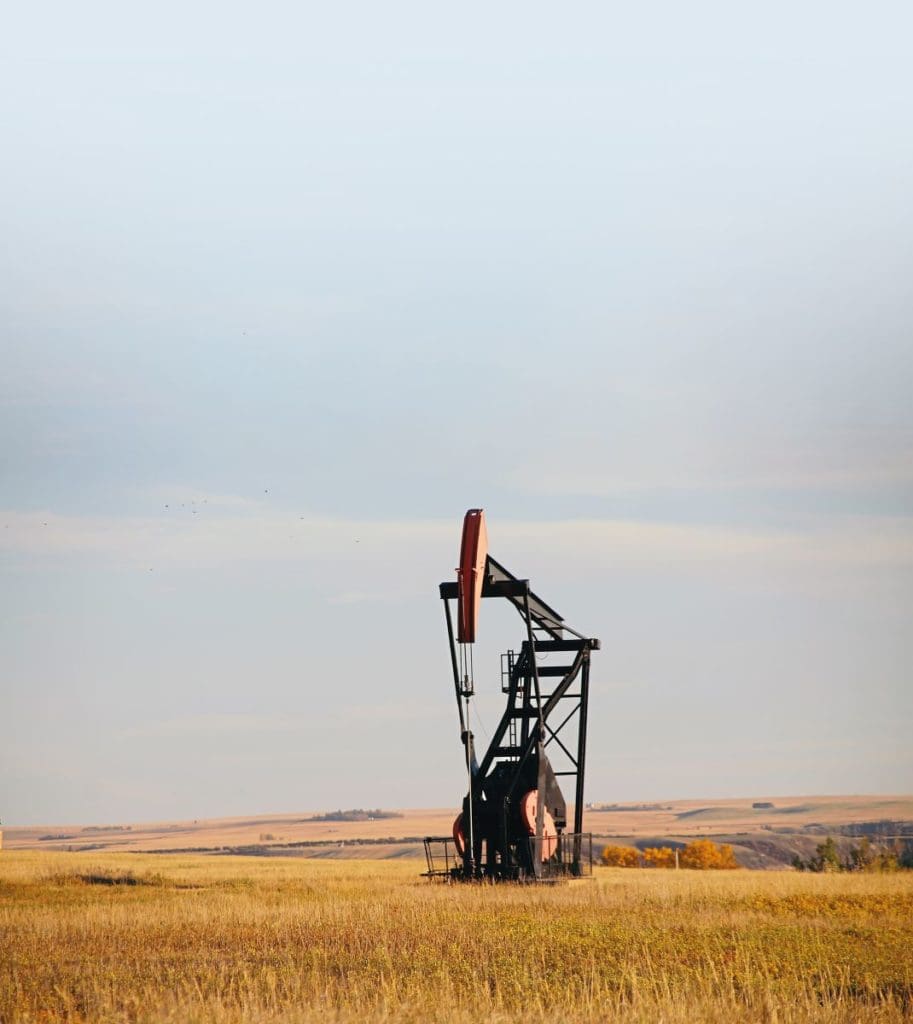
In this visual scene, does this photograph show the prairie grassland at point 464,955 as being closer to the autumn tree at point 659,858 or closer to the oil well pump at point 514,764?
the oil well pump at point 514,764

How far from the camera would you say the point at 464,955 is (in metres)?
15.6

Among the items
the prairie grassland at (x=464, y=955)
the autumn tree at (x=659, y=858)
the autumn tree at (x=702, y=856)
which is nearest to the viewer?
the prairie grassland at (x=464, y=955)

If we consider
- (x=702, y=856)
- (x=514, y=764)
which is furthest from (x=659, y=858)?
(x=514, y=764)

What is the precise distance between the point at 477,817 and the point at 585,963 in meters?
14.1

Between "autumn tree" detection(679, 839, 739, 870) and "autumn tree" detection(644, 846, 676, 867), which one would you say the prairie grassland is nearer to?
"autumn tree" detection(644, 846, 676, 867)

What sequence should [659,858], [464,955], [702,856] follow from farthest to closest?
[702,856]
[659,858]
[464,955]

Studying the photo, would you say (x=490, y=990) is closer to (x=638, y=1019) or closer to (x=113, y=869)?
(x=638, y=1019)

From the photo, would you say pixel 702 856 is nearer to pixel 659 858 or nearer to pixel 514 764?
pixel 659 858

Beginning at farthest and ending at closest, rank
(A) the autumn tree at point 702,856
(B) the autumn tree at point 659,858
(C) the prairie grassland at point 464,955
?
(A) the autumn tree at point 702,856 < (B) the autumn tree at point 659,858 < (C) the prairie grassland at point 464,955

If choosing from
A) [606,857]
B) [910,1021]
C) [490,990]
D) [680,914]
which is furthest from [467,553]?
[606,857]

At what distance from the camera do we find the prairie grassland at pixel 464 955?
38.5 feet

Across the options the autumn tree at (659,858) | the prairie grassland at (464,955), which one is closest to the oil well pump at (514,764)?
the prairie grassland at (464,955)

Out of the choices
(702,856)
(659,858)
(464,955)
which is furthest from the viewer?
(702,856)

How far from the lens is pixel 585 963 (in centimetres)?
1492
